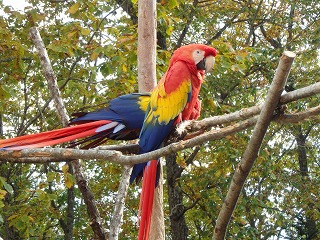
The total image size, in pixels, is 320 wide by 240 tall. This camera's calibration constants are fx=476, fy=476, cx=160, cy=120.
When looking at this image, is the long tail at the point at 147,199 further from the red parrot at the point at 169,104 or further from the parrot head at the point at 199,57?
the parrot head at the point at 199,57

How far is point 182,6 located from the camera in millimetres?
6207

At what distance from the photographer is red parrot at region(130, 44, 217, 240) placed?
213 centimetres

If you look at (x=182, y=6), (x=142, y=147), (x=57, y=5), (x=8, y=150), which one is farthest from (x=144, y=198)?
(x=182, y=6)

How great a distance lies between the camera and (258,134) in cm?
136

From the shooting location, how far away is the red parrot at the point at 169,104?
2.13 meters

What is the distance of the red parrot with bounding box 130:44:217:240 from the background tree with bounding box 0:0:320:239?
1064 mm

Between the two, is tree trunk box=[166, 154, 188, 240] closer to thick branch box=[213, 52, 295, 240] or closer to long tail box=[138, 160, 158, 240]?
long tail box=[138, 160, 158, 240]

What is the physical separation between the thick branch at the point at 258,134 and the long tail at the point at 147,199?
0.49m

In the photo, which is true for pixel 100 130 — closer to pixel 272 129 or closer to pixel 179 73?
pixel 179 73

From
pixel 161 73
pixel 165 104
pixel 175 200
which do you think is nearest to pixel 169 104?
pixel 165 104

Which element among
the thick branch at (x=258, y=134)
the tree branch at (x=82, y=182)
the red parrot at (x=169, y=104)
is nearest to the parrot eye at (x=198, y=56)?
the red parrot at (x=169, y=104)

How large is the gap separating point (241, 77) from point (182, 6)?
1.28 metres

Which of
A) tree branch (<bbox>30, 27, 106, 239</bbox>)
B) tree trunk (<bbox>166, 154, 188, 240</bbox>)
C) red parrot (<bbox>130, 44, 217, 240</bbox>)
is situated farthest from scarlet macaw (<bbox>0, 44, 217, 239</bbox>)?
tree trunk (<bbox>166, 154, 188, 240</bbox>)

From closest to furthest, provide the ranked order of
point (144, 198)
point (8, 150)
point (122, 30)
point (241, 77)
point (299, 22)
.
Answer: point (8, 150) < point (144, 198) < point (122, 30) < point (241, 77) < point (299, 22)
